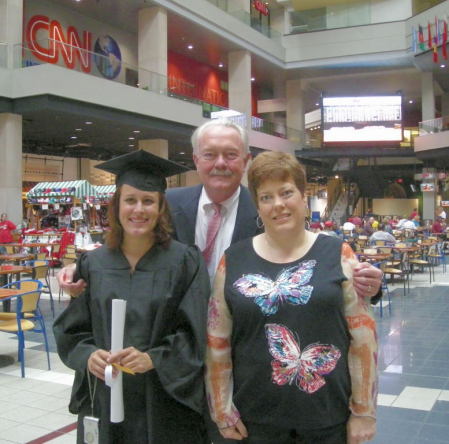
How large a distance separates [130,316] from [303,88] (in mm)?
33099

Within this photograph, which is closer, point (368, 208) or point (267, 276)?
point (267, 276)

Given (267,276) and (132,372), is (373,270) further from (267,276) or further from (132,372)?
(132,372)

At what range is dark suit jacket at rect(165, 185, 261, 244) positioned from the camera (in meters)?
2.51

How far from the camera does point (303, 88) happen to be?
33.6 meters

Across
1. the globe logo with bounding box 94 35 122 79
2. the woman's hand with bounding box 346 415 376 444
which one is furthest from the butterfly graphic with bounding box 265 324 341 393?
the globe logo with bounding box 94 35 122 79

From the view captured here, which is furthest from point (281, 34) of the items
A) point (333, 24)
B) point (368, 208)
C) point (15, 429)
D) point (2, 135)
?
point (15, 429)

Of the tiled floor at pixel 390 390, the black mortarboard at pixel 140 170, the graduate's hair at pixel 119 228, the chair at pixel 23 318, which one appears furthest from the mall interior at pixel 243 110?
the black mortarboard at pixel 140 170

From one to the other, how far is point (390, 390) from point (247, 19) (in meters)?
24.4

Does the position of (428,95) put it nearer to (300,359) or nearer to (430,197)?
(430,197)

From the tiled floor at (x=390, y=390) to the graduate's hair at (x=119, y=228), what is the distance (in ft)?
8.08

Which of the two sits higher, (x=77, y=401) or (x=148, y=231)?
(x=148, y=231)

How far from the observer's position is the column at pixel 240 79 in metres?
27.2

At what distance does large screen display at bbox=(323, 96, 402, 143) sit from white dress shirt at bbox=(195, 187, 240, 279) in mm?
28827

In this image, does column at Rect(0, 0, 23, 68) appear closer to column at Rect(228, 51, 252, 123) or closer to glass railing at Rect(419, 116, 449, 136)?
column at Rect(228, 51, 252, 123)
